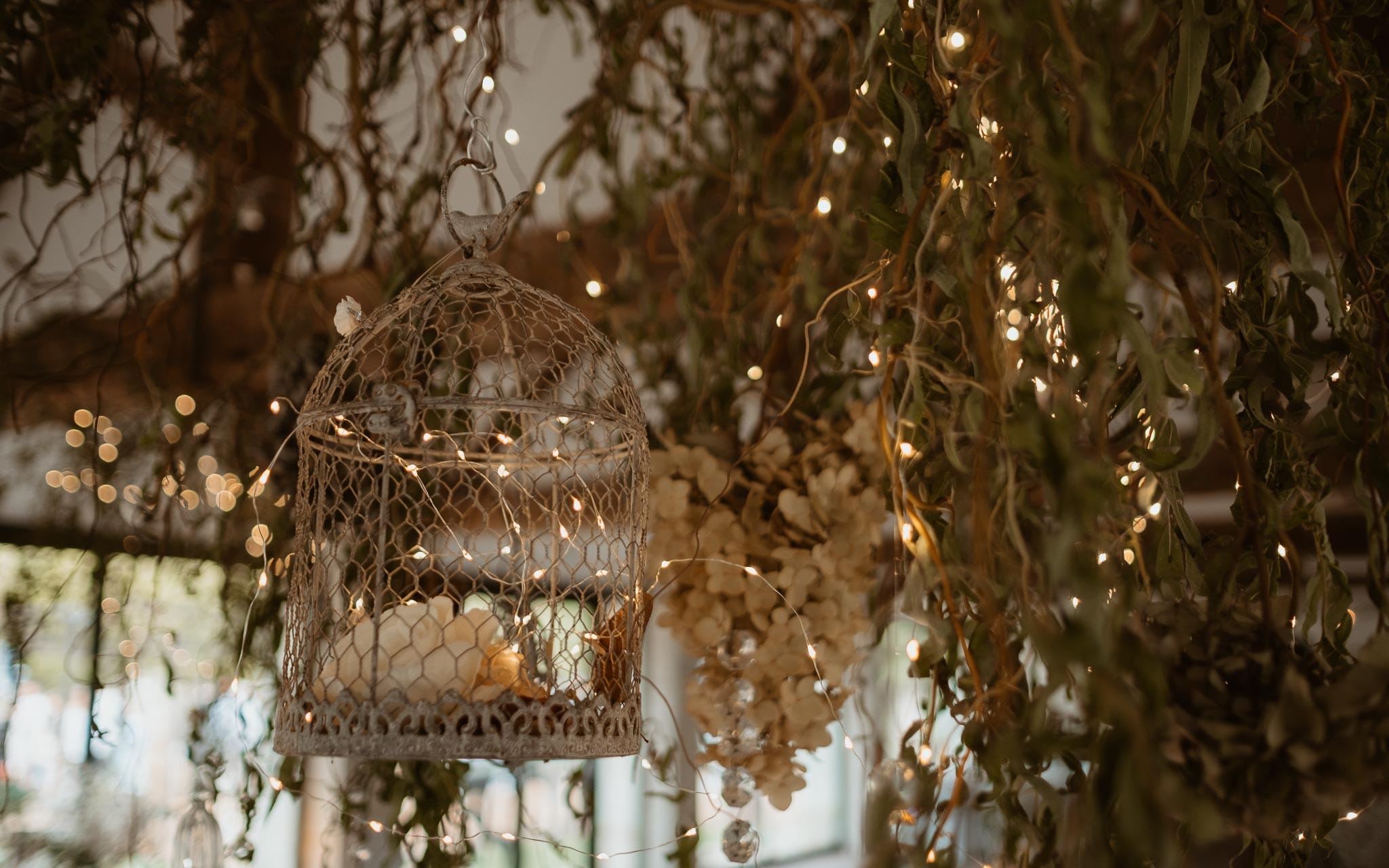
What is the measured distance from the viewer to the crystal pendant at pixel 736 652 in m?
1.31

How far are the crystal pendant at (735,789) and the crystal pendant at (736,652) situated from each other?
12 centimetres

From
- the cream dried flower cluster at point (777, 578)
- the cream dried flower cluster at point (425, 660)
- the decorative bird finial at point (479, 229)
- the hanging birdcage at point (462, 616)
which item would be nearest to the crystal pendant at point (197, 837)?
→ the hanging birdcage at point (462, 616)

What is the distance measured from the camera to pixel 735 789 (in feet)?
4.22

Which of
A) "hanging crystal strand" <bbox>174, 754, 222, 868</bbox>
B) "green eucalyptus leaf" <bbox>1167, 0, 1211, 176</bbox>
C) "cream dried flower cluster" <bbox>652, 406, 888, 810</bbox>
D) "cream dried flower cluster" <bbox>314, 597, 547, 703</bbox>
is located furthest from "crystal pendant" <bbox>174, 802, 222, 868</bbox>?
"green eucalyptus leaf" <bbox>1167, 0, 1211, 176</bbox>

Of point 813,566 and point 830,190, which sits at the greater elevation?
point 830,190

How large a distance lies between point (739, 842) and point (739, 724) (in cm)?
14

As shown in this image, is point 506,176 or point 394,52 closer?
point 394,52

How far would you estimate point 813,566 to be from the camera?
1.32 metres

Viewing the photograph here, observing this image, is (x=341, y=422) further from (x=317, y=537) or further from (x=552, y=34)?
(x=552, y=34)

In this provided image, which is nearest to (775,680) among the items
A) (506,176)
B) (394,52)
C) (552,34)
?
(394,52)

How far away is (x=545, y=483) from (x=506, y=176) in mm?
855

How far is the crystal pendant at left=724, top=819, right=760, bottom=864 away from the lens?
1.22m

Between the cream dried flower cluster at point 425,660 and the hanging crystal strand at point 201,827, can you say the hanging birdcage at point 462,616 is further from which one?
the hanging crystal strand at point 201,827

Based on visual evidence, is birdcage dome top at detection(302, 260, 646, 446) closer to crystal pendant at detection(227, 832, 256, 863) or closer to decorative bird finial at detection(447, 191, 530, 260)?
decorative bird finial at detection(447, 191, 530, 260)
